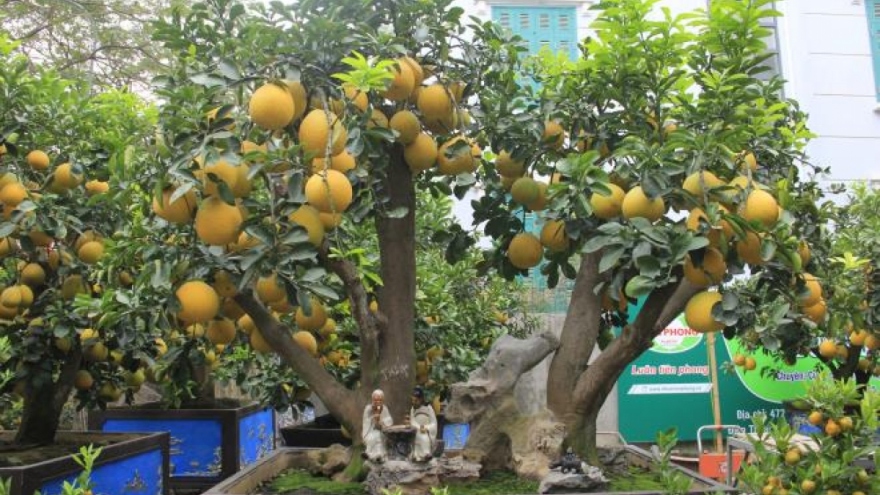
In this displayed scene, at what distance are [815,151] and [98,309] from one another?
8.06 m

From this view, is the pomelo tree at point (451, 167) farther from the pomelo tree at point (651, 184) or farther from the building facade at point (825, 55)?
the building facade at point (825, 55)

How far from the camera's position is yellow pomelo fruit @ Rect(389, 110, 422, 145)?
2.07m

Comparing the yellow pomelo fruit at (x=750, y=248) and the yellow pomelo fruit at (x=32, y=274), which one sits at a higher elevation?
the yellow pomelo fruit at (x=32, y=274)

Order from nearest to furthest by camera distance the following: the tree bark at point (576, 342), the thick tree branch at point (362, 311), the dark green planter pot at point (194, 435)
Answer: the thick tree branch at point (362, 311), the tree bark at point (576, 342), the dark green planter pot at point (194, 435)

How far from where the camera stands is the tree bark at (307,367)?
2.22 meters

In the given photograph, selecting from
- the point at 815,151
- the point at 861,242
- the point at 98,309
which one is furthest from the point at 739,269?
the point at 815,151

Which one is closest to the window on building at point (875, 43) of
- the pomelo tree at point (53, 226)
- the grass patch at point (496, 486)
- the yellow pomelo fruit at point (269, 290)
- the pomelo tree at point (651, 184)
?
the pomelo tree at point (651, 184)

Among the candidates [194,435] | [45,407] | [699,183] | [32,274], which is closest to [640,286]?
[699,183]

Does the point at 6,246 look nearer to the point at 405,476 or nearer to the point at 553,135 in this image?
the point at 405,476

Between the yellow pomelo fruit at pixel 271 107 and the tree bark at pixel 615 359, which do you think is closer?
the yellow pomelo fruit at pixel 271 107

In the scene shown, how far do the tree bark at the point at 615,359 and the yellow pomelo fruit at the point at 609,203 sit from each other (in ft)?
1.01

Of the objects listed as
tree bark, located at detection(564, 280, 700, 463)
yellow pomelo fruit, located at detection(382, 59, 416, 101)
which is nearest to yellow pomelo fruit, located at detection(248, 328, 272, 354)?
yellow pomelo fruit, located at detection(382, 59, 416, 101)

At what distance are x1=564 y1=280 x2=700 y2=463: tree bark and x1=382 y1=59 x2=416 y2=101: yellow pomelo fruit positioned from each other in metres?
0.89

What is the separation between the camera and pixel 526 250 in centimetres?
237
